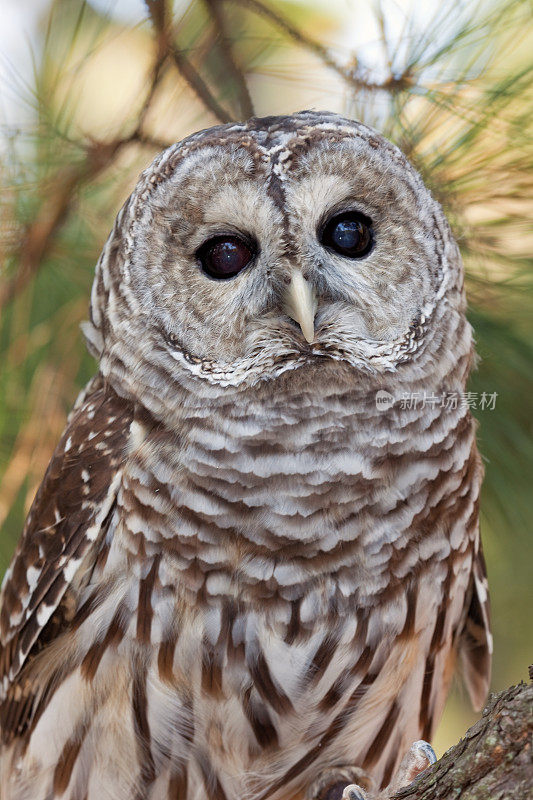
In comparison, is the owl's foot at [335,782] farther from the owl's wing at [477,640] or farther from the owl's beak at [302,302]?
the owl's beak at [302,302]

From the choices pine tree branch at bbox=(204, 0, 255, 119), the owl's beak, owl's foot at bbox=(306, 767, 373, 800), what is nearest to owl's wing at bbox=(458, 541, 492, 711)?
owl's foot at bbox=(306, 767, 373, 800)

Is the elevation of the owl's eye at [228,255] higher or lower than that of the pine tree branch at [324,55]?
lower

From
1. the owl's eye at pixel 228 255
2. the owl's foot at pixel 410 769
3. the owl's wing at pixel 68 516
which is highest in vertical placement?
the owl's eye at pixel 228 255

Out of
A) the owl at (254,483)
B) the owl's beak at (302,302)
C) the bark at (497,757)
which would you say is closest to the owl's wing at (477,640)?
the owl at (254,483)

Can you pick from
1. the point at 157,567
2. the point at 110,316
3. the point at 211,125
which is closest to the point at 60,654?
the point at 157,567

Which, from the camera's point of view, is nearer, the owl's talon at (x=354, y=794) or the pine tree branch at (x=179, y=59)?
the owl's talon at (x=354, y=794)

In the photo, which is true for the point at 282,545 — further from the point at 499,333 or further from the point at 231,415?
the point at 499,333
